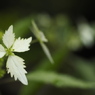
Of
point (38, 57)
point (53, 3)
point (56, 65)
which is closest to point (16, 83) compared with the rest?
point (38, 57)

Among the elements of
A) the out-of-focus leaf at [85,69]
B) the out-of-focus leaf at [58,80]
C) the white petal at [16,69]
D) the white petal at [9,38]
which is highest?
the out-of-focus leaf at [85,69]

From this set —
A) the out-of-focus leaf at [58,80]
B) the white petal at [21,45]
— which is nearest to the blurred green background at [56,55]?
the out-of-focus leaf at [58,80]

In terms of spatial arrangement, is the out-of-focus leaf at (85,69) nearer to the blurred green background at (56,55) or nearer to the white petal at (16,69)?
the blurred green background at (56,55)

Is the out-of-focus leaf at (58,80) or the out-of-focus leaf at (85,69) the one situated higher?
the out-of-focus leaf at (85,69)

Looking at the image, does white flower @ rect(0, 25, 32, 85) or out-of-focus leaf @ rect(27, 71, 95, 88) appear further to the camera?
out-of-focus leaf @ rect(27, 71, 95, 88)

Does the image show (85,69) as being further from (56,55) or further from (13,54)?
(13,54)

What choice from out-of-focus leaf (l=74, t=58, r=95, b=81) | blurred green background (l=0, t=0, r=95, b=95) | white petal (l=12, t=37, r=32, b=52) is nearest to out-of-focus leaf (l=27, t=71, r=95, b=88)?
blurred green background (l=0, t=0, r=95, b=95)

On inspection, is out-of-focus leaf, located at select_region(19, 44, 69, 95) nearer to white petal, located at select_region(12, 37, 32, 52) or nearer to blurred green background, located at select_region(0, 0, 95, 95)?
blurred green background, located at select_region(0, 0, 95, 95)

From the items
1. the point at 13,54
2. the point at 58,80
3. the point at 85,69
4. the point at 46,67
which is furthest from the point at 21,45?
the point at 85,69
